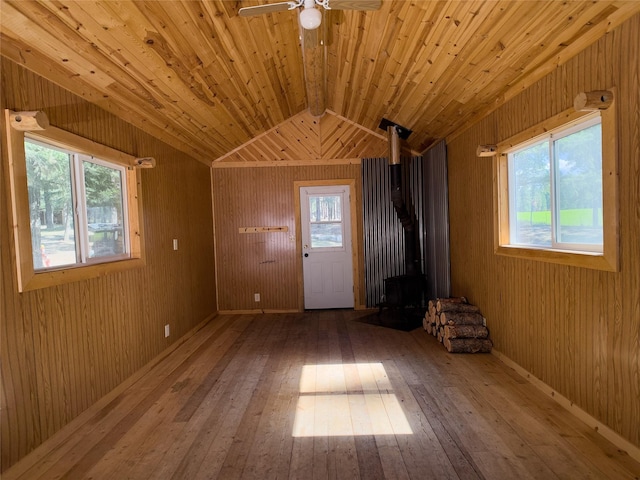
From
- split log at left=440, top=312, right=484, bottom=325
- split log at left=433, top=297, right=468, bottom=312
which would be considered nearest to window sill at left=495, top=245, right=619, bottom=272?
split log at left=440, top=312, right=484, bottom=325

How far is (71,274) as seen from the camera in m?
2.69

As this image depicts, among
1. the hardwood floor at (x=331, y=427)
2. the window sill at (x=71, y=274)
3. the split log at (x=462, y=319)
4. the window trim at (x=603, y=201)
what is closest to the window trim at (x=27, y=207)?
the window sill at (x=71, y=274)

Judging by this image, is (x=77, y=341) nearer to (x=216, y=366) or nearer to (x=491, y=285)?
(x=216, y=366)

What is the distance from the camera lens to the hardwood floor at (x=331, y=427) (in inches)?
83.2

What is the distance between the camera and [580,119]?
251 cm

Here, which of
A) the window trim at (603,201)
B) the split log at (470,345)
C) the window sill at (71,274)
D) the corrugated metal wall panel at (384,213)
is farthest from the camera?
the corrugated metal wall panel at (384,213)

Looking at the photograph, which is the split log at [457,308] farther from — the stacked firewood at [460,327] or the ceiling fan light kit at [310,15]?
the ceiling fan light kit at [310,15]

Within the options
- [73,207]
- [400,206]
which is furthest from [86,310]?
[400,206]

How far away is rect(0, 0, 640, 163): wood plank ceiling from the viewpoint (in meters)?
2.26

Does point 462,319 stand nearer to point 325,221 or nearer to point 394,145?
point 394,145

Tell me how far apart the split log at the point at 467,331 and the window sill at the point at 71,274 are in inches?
130

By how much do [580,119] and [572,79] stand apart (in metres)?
0.28

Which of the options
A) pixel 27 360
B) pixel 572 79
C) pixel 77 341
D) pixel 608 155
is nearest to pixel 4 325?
pixel 27 360

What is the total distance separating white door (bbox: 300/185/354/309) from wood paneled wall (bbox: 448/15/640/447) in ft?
8.05
